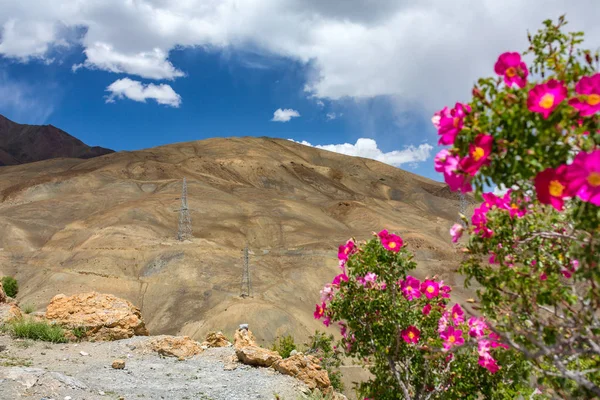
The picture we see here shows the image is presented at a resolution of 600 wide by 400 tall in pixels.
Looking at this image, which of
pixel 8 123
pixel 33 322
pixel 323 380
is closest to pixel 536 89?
pixel 323 380

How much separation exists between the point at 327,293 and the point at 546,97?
11.9 feet

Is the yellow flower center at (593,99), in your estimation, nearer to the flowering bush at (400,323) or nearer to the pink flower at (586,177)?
the pink flower at (586,177)

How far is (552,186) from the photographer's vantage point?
2.06 meters

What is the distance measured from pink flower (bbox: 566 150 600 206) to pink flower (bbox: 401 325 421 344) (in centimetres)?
329

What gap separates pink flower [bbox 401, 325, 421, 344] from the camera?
4.92m

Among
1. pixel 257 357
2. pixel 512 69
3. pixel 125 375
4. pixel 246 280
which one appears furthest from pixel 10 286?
pixel 512 69

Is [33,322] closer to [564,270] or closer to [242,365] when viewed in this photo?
[242,365]

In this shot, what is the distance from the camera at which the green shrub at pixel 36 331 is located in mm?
11750

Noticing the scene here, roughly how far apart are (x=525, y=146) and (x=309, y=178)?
112m

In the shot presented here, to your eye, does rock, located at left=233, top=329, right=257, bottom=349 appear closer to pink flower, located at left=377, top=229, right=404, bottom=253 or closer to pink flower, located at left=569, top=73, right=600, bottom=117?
pink flower, located at left=377, top=229, right=404, bottom=253

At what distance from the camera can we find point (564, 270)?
3.23 metres

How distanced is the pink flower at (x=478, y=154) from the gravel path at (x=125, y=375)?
7227 millimetres

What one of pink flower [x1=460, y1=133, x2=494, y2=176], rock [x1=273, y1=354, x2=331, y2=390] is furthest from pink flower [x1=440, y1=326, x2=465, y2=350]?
rock [x1=273, y1=354, x2=331, y2=390]

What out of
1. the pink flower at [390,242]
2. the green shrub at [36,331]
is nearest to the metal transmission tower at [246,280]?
the green shrub at [36,331]
